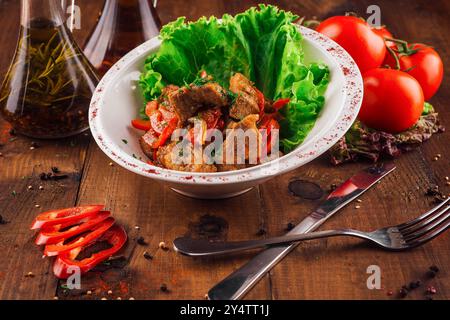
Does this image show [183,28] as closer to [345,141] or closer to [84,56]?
[84,56]

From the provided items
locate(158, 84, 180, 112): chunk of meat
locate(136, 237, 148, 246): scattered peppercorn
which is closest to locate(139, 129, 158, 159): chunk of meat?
locate(158, 84, 180, 112): chunk of meat

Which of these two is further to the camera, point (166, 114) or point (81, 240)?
point (166, 114)

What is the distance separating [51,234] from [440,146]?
1778 mm

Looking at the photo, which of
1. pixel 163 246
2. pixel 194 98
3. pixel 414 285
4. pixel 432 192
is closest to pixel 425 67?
pixel 432 192

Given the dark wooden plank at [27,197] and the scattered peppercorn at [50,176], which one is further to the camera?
the scattered peppercorn at [50,176]

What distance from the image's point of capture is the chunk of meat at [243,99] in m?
2.97

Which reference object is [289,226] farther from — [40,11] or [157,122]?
[40,11]

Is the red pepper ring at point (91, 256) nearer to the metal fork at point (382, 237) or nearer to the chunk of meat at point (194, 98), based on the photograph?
the metal fork at point (382, 237)

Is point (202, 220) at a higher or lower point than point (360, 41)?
lower

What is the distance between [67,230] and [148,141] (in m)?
0.50

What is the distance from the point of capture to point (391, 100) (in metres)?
3.32

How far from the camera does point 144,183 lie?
3.14 meters

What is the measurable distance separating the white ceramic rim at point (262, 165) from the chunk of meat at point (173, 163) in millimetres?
170

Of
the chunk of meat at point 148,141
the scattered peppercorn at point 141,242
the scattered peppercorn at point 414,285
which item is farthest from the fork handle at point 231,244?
the chunk of meat at point 148,141
